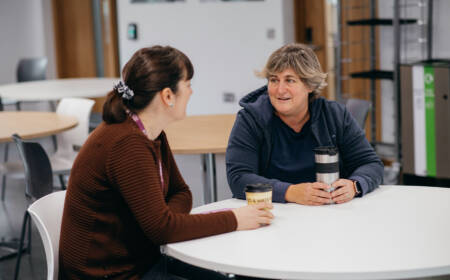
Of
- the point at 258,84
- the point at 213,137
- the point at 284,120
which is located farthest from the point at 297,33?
the point at 284,120

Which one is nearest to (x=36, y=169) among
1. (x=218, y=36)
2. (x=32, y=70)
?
(x=218, y=36)

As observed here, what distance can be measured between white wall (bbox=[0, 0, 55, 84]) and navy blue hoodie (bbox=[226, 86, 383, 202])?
274 inches

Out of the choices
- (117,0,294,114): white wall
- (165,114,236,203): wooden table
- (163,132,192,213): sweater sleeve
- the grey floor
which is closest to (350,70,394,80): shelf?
(117,0,294,114): white wall

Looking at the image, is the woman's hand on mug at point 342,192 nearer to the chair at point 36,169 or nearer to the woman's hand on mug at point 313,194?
the woman's hand on mug at point 313,194

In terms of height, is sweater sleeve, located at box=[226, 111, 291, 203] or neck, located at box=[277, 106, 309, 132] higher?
neck, located at box=[277, 106, 309, 132]

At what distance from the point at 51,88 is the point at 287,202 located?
4393 mm

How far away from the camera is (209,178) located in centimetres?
345

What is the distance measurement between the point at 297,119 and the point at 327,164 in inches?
15.2

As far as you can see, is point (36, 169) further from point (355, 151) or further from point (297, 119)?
point (355, 151)

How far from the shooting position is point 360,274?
5.23 feet

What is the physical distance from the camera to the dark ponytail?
6.25 ft

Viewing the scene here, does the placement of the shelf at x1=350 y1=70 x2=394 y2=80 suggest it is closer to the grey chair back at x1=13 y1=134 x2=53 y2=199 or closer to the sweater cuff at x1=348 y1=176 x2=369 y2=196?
the grey chair back at x1=13 y1=134 x2=53 y2=199

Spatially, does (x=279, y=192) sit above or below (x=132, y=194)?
below

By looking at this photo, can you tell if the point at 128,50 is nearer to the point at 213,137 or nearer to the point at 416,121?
the point at 416,121
